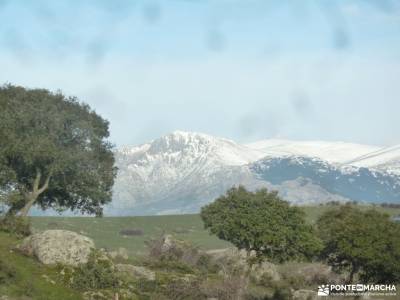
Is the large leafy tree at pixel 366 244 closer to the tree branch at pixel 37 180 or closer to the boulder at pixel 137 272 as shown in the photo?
the boulder at pixel 137 272

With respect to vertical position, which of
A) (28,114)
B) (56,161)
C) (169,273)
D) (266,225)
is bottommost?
(169,273)

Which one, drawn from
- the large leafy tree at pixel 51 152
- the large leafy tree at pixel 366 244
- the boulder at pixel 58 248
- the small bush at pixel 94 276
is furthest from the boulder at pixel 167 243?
the small bush at pixel 94 276

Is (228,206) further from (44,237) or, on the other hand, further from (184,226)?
(184,226)

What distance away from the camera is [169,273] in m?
56.3

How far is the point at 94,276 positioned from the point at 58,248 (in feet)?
13.5

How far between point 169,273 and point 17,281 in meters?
17.5

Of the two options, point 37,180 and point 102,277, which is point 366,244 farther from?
point 37,180

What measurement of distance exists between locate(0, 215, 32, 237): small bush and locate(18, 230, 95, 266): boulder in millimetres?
7522

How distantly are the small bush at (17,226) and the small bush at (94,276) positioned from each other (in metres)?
12.1

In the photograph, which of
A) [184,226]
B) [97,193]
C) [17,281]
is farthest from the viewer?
[184,226]

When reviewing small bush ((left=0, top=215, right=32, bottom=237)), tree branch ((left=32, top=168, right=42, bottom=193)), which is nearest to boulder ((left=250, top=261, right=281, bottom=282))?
tree branch ((left=32, top=168, right=42, bottom=193))

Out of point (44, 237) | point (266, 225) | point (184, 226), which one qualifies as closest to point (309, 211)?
point (184, 226)

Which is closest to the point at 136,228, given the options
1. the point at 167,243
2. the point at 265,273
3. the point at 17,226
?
the point at 167,243

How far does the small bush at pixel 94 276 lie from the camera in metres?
44.0
